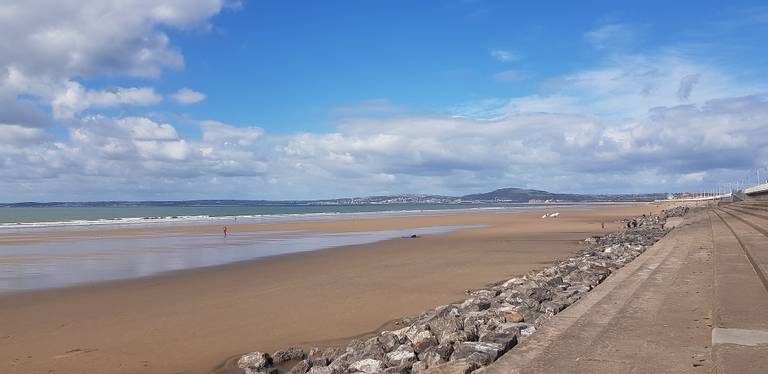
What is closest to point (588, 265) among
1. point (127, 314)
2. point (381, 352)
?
point (381, 352)

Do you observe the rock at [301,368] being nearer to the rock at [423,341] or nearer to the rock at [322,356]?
the rock at [322,356]

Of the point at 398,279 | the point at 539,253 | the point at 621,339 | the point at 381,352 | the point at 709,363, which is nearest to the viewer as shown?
the point at 709,363

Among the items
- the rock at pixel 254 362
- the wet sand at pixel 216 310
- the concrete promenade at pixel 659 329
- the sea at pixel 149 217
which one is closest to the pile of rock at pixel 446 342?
the rock at pixel 254 362

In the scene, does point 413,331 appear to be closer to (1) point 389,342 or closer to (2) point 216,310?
(1) point 389,342

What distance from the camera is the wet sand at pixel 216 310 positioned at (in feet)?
26.3

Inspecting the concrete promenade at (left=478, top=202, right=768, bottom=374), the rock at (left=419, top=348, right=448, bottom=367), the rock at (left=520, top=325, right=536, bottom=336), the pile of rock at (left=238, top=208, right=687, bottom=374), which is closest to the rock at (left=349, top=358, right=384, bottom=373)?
the pile of rock at (left=238, top=208, right=687, bottom=374)

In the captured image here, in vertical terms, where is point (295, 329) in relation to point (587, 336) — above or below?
below

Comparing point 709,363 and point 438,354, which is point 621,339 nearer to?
point 709,363

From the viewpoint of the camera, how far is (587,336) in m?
5.98

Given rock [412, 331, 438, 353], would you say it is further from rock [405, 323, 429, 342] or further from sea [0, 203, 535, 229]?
sea [0, 203, 535, 229]

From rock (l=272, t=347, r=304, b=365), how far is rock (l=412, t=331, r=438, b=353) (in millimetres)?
1688

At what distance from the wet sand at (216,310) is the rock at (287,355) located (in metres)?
0.79

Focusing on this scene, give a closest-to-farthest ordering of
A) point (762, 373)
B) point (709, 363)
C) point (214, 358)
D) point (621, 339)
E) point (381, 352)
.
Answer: point (762, 373) → point (709, 363) → point (621, 339) → point (381, 352) → point (214, 358)

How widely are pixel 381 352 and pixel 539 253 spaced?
16.8 m
